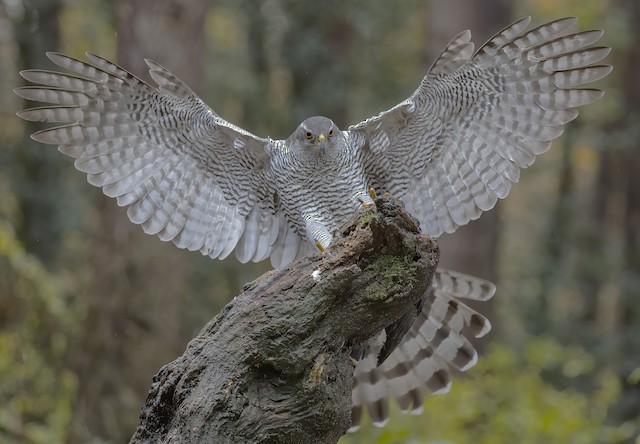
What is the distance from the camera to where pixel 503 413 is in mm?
8859

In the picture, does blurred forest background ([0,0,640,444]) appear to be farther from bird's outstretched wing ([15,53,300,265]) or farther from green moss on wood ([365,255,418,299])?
bird's outstretched wing ([15,53,300,265])

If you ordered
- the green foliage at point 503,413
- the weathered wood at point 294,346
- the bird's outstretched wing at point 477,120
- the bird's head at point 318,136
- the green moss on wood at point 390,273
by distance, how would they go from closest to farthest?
the weathered wood at point 294,346
the green moss on wood at point 390,273
the bird's outstretched wing at point 477,120
the bird's head at point 318,136
the green foliage at point 503,413

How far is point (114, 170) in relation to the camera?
17.7 feet

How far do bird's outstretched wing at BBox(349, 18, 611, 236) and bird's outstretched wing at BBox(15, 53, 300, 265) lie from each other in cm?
85

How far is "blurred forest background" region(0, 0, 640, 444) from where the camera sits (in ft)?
23.9

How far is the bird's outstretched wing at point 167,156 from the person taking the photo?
5180 millimetres

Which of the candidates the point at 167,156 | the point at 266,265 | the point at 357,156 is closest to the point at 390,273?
the point at 357,156

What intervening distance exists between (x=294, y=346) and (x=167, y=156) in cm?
231

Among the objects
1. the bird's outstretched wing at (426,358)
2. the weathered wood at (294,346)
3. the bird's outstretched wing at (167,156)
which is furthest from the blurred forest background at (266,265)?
the bird's outstretched wing at (167,156)

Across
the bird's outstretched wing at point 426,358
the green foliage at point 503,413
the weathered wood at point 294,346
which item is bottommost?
the weathered wood at point 294,346

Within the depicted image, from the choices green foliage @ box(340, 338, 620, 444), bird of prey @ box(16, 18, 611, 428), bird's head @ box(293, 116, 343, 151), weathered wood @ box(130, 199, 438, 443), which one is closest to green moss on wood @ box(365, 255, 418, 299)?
weathered wood @ box(130, 199, 438, 443)

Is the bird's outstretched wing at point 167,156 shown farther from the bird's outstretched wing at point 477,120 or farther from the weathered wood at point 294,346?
the weathered wood at point 294,346

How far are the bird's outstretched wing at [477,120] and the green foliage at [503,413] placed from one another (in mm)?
2613

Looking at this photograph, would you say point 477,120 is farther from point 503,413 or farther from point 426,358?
point 503,413
